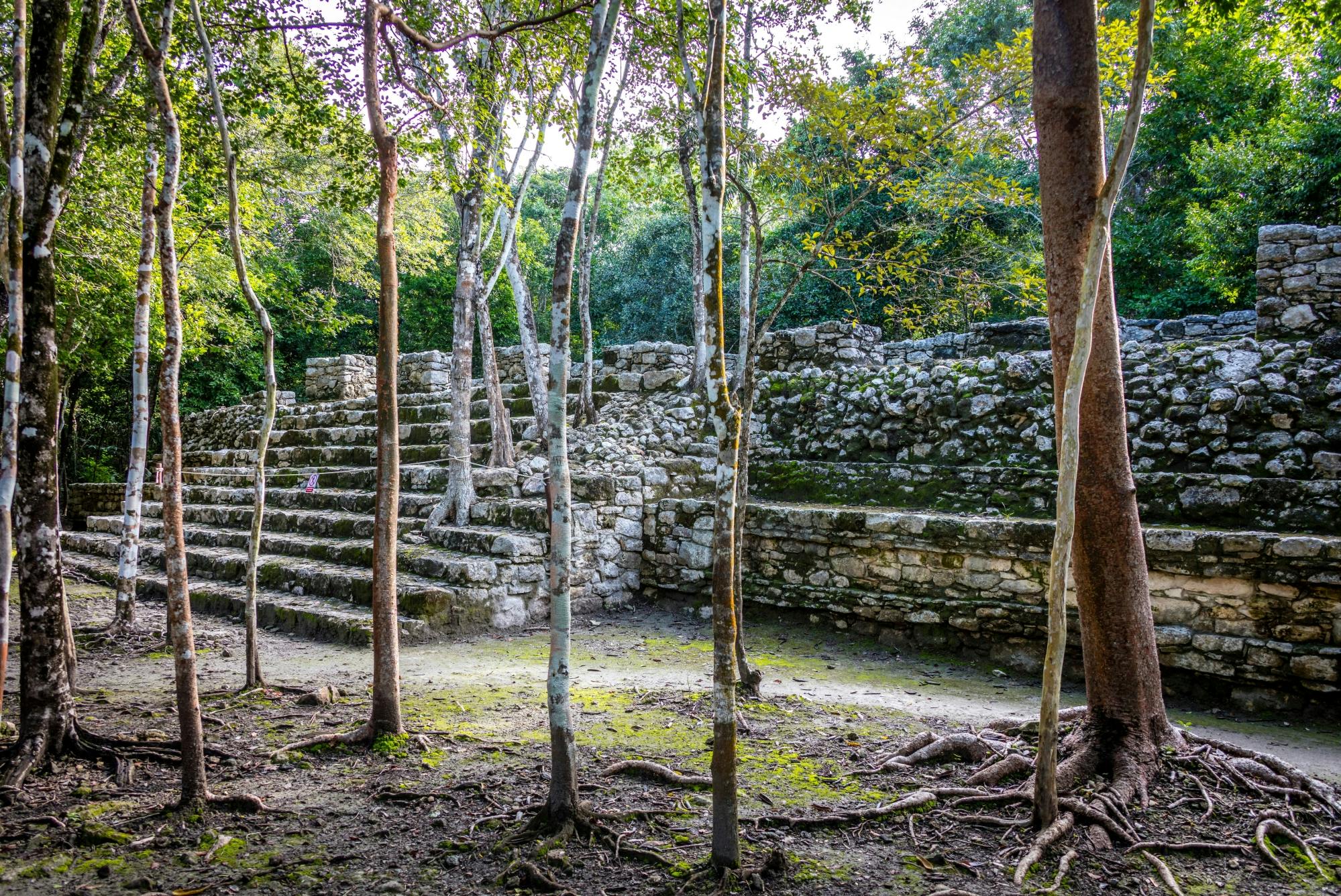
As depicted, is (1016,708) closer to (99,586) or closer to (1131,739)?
(1131,739)

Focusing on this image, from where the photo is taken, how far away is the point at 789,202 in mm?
12984

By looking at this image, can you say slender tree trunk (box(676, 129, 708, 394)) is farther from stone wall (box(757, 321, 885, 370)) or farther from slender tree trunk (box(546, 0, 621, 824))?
slender tree trunk (box(546, 0, 621, 824))

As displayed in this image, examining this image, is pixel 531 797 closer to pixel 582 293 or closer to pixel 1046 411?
pixel 1046 411

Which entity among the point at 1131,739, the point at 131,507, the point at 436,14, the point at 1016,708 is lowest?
the point at 1016,708

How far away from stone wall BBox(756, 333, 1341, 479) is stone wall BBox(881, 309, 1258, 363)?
5.34 feet

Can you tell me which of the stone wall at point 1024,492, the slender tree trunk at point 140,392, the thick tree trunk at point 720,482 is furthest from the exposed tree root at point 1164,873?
the slender tree trunk at point 140,392

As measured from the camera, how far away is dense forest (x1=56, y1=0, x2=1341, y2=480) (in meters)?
5.76

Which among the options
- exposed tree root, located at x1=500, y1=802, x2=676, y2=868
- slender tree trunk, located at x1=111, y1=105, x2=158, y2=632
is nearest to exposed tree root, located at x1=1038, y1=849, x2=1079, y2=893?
exposed tree root, located at x1=500, y1=802, x2=676, y2=868

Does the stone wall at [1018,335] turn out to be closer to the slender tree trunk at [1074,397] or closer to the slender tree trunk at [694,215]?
the slender tree trunk at [694,215]

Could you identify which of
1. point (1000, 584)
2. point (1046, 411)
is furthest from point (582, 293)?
point (1000, 584)

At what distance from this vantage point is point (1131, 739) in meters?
3.32

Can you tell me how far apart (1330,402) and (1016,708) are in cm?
395

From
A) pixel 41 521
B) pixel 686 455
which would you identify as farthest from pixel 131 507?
pixel 686 455

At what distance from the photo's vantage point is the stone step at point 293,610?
21.2ft
